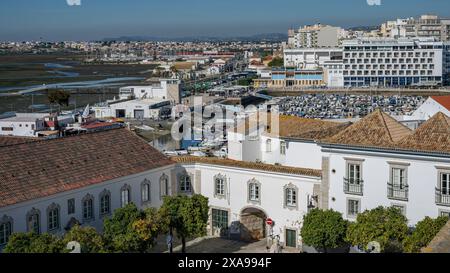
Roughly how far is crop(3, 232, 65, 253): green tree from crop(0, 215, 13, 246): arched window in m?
1.58

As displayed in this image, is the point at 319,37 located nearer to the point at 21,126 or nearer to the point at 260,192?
the point at 21,126

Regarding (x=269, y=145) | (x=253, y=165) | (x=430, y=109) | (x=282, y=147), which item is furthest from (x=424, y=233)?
(x=430, y=109)

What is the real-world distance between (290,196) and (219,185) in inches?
79.3

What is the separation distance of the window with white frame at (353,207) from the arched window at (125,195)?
16.0ft

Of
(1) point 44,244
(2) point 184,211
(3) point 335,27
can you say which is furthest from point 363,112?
(3) point 335,27

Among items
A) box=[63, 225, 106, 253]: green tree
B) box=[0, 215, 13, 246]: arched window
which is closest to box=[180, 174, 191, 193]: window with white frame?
box=[0, 215, 13, 246]: arched window

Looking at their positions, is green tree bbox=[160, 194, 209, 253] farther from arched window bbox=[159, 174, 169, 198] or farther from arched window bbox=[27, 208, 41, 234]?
arched window bbox=[27, 208, 41, 234]

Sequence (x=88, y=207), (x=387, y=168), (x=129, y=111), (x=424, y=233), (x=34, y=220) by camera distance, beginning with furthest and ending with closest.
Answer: (x=129, y=111) < (x=88, y=207) < (x=387, y=168) < (x=34, y=220) < (x=424, y=233)

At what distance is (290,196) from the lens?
1516 centimetres

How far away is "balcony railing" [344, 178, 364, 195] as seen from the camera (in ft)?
44.6

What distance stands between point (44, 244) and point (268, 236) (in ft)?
21.1

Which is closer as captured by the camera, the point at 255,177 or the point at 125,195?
the point at 125,195

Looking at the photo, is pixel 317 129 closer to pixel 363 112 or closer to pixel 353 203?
pixel 353 203

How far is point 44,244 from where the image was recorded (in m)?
10.5
